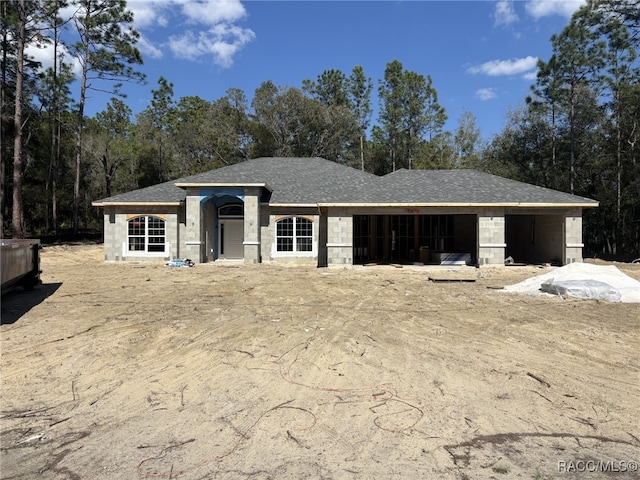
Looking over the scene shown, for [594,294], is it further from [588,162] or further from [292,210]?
[588,162]

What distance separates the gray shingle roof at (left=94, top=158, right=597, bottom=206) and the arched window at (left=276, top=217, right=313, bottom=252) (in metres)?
1.02

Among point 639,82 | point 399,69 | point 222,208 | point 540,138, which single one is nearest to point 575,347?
point 222,208

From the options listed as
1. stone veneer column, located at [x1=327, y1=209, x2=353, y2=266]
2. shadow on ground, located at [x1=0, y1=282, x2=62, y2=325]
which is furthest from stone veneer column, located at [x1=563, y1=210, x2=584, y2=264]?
shadow on ground, located at [x1=0, y1=282, x2=62, y2=325]

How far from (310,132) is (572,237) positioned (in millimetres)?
26455

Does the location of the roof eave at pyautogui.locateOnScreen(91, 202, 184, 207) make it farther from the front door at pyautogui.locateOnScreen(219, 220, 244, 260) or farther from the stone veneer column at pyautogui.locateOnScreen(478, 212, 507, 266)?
the stone veneer column at pyautogui.locateOnScreen(478, 212, 507, 266)

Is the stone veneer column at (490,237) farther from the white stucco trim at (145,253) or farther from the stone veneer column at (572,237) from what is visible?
the white stucco trim at (145,253)

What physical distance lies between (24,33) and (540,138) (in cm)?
3756

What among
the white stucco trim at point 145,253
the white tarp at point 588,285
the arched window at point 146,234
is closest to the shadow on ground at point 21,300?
the white stucco trim at point 145,253

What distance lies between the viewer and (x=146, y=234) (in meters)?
21.6

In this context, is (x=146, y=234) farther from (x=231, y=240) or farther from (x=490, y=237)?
(x=490, y=237)

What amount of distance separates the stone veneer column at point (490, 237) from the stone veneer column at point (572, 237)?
9.47 ft

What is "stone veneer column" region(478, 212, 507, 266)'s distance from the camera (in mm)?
18438

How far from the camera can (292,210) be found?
21.0 m

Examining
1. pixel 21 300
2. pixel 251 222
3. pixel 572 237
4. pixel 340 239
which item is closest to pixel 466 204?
pixel 572 237
